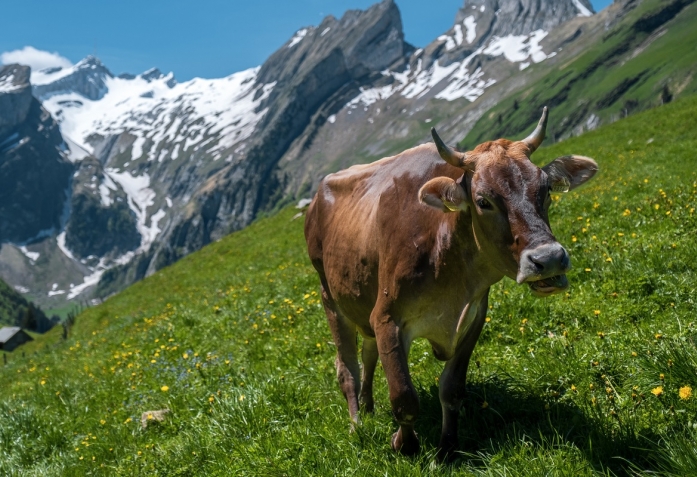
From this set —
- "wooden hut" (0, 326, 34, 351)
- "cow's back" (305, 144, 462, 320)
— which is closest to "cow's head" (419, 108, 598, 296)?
"cow's back" (305, 144, 462, 320)

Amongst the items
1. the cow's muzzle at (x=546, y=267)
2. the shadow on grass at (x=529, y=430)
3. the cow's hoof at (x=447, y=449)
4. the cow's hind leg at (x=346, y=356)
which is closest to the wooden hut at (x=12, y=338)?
the cow's hind leg at (x=346, y=356)

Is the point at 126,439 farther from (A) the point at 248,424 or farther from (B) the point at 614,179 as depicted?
(B) the point at 614,179

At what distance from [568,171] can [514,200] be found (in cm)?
92

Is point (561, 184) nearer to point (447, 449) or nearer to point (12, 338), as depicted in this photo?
point (447, 449)

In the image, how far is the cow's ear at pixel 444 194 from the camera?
463 cm

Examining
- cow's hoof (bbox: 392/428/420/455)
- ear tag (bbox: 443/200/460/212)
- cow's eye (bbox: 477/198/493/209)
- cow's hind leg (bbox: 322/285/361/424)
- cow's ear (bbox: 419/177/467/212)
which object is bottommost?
cow's hoof (bbox: 392/428/420/455)

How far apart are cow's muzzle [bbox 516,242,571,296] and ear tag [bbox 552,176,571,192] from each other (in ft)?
3.12

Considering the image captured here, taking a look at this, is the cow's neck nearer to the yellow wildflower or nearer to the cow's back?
the cow's back

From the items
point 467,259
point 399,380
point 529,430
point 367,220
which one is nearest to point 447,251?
point 467,259

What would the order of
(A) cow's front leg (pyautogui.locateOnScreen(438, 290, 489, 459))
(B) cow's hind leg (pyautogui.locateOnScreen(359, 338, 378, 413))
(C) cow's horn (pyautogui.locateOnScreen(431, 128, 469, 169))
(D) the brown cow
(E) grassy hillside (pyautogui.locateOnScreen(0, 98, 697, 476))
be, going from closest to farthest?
(D) the brown cow < (C) cow's horn (pyautogui.locateOnScreen(431, 128, 469, 169)) < (E) grassy hillside (pyautogui.locateOnScreen(0, 98, 697, 476)) < (A) cow's front leg (pyautogui.locateOnScreen(438, 290, 489, 459)) < (B) cow's hind leg (pyautogui.locateOnScreen(359, 338, 378, 413))

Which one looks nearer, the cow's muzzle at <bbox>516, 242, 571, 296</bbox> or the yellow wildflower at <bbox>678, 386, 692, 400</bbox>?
the cow's muzzle at <bbox>516, 242, 571, 296</bbox>

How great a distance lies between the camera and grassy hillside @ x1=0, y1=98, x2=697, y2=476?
4832 mm

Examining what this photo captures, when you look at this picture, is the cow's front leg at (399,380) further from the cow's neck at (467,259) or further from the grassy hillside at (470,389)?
the cow's neck at (467,259)

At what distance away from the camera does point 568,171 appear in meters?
4.82
